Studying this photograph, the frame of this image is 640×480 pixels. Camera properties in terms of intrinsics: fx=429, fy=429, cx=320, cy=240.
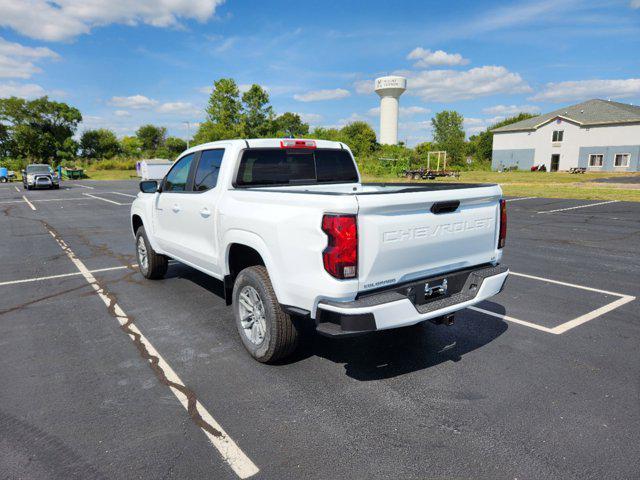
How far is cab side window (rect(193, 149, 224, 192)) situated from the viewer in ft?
15.4

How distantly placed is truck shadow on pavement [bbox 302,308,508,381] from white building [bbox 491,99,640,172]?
54.2 meters

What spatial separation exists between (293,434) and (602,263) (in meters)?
7.14

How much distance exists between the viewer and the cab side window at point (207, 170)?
15.4 feet

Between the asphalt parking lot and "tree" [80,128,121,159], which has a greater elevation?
"tree" [80,128,121,159]

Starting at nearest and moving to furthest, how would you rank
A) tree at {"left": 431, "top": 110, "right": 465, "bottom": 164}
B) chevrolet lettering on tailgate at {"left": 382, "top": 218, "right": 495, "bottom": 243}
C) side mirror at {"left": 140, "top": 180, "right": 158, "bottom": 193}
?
chevrolet lettering on tailgate at {"left": 382, "top": 218, "right": 495, "bottom": 243} → side mirror at {"left": 140, "top": 180, "right": 158, "bottom": 193} → tree at {"left": 431, "top": 110, "right": 465, "bottom": 164}

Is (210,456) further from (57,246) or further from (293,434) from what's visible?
(57,246)

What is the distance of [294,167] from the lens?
192 inches

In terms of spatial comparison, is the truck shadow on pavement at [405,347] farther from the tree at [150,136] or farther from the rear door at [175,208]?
the tree at [150,136]

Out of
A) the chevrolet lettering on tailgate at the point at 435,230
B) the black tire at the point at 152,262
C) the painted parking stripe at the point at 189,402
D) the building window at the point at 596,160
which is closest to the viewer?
the painted parking stripe at the point at 189,402

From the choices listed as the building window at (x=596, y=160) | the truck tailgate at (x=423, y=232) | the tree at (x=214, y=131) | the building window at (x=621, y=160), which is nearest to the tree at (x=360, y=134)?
the tree at (x=214, y=131)

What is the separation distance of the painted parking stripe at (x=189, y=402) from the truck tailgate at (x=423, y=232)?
1339 mm

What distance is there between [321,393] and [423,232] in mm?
1500

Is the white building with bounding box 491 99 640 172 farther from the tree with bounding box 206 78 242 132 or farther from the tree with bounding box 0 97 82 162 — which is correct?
the tree with bounding box 0 97 82 162

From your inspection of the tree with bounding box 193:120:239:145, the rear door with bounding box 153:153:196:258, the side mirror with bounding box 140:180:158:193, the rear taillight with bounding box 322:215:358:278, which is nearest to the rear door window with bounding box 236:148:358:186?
the rear door with bounding box 153:153:196:258
